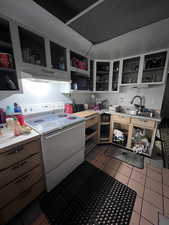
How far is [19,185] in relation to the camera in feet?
3.27

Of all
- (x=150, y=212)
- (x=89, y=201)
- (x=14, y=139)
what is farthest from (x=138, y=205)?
(x=14, y=139)

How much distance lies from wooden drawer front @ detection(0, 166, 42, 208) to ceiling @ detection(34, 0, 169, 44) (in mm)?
1731

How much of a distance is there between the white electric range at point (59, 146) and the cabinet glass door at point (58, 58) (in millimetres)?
943

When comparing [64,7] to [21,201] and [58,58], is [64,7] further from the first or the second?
[21,201]

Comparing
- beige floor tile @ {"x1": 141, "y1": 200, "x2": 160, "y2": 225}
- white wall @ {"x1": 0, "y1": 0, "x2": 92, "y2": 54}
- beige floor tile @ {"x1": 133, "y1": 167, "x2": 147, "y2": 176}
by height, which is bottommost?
beige floor tile @ {"x1": 141, "y1": 200, "x2": 160, "y2": 225}

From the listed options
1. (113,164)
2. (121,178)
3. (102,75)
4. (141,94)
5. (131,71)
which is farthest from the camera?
(102,75)

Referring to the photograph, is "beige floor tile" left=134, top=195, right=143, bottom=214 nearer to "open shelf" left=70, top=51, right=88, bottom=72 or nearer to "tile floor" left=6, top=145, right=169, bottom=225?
"tile floor" left=6, top=145, right=169, bottom=225

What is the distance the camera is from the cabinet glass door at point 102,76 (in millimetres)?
2533

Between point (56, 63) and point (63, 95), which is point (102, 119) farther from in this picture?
point (56, 63)

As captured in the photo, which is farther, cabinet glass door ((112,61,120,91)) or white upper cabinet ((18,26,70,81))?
cabinet glass door ((112,61,120,91))

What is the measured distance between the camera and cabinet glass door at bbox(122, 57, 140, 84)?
2.23 m

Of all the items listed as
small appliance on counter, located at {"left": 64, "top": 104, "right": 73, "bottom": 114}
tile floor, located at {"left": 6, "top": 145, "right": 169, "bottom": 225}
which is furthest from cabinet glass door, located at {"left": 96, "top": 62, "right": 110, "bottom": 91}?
tile floor, located at {"left": 6, "top": 145, "right": 169, "bottom": 225}

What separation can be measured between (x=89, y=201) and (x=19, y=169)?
3.19 ft

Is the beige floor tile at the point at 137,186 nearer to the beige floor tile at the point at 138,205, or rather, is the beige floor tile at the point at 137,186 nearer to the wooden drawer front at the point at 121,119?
the beige floor tile at the point at 138,205
